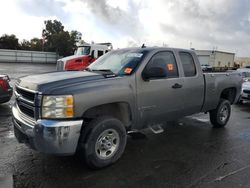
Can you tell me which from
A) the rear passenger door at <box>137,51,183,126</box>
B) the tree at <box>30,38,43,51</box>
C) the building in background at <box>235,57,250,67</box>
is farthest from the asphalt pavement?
the tree at <box>30,38,43,51</box>

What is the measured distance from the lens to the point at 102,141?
3.60 metres

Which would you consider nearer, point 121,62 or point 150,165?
point 150,165

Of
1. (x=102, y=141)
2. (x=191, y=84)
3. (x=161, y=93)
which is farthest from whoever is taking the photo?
(x=191, y=84)

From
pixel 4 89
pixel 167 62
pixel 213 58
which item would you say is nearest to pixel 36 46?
pixel 213 58

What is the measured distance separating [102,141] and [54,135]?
83 cm

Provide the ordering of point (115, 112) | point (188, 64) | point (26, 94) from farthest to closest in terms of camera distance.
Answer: point (188, 64) → point (115, 112) → point (26, 94)

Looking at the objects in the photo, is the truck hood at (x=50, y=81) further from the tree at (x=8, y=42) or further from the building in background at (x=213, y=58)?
the tree at (x=8, y=42)

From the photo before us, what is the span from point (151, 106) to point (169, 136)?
1547 mm

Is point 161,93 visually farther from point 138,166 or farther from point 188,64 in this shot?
point 138,166

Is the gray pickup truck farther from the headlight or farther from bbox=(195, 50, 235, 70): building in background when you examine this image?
bbox=(195, 50, 235, 70): building in background

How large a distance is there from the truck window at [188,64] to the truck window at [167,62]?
0.31 m

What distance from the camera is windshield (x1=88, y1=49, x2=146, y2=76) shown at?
4032mm

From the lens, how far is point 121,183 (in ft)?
10.6

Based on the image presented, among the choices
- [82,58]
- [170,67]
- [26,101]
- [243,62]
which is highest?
[243,62]
